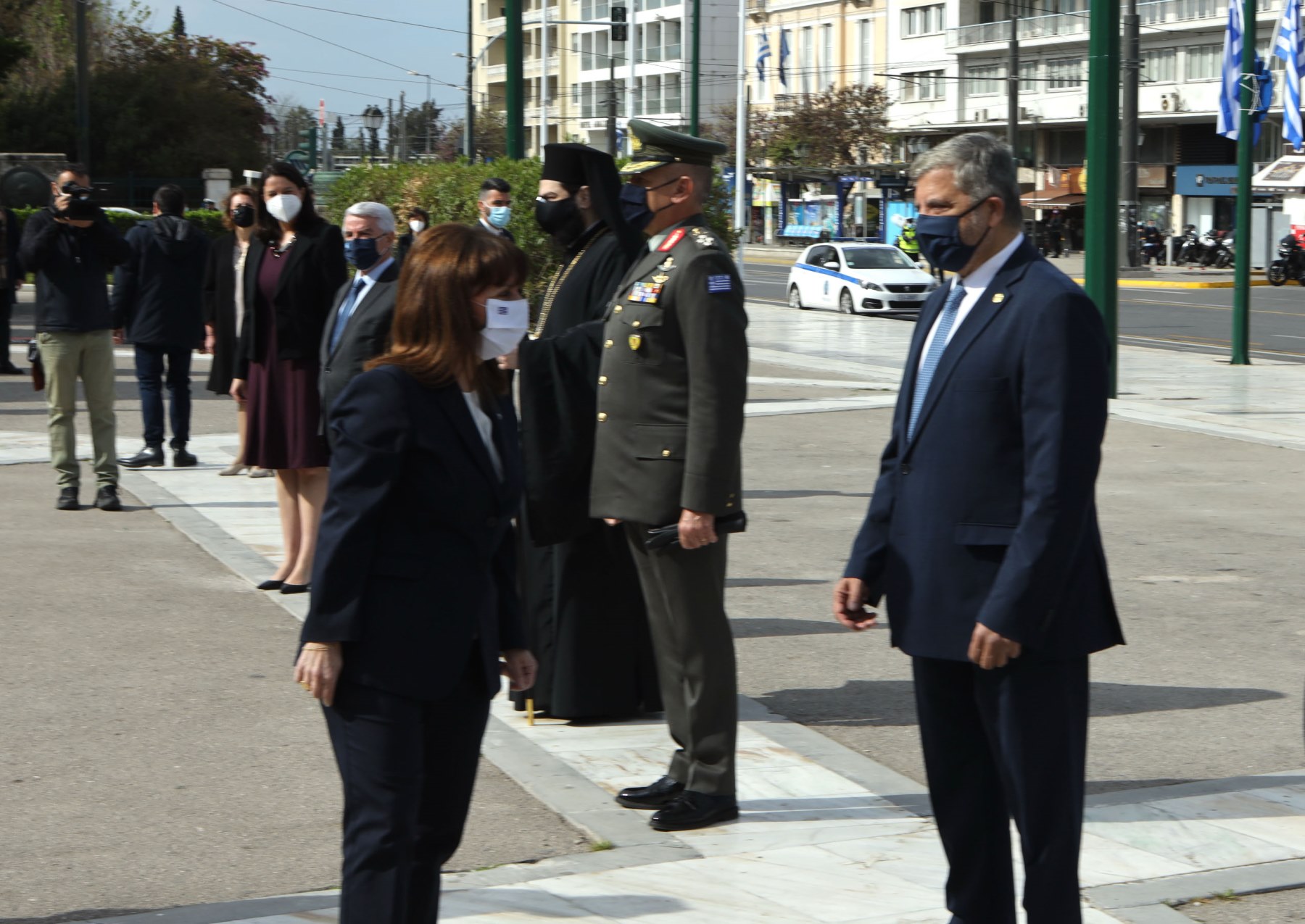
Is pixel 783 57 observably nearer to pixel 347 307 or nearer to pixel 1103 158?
pixel 1103 158

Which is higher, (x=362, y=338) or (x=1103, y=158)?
(x=1103, y=158)

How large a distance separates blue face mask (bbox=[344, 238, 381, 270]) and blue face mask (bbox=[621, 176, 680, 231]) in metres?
2.41

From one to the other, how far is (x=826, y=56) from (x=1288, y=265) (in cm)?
3970

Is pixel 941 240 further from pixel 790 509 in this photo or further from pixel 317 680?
pixel 790 509

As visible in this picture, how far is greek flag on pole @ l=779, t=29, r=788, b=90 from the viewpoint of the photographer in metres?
77.8

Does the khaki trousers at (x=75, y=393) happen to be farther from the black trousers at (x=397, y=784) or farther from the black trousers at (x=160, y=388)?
the black trousers at (x=397, y=784)

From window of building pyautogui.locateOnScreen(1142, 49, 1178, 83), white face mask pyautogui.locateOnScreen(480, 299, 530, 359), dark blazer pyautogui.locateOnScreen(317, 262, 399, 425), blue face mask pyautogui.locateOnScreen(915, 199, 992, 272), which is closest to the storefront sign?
window of building pyautogui.locateOnScreen(1142, 49, 1178, 83)

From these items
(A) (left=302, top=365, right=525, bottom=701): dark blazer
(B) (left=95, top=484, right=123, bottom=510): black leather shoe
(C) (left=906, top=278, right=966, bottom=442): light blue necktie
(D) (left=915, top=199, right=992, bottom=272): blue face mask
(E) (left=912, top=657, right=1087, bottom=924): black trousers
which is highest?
(D) (left=915, top=199, right=992, bottom=272): blue face mask

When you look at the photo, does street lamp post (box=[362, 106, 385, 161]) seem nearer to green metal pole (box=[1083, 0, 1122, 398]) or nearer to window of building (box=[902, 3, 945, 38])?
green metal pole (box=[1083, 0, 1122, 398])

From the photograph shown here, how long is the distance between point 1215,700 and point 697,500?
2797 mm

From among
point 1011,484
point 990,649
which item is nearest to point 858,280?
point 1011,484

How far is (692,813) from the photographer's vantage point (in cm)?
505

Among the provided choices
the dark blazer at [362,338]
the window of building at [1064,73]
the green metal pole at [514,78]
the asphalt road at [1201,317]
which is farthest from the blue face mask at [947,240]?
the window of building at [1064,73]

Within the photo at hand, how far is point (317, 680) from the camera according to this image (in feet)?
11.3
